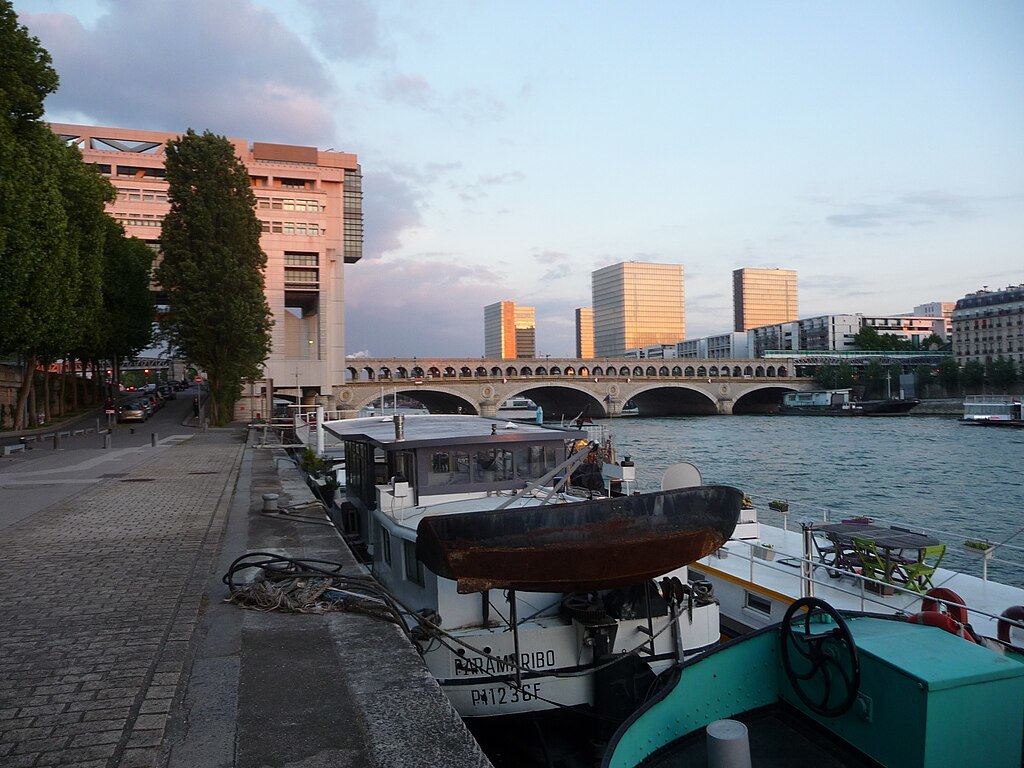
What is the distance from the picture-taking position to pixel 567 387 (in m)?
80.6

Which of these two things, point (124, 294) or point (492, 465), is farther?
point (124, 294)

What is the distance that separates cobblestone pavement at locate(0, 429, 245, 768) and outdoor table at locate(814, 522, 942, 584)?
8374 mm

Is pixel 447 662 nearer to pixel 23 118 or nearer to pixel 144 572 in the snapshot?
pixel 144 572

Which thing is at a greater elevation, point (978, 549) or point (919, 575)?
point (978, 549)

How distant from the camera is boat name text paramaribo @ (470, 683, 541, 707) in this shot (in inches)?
286

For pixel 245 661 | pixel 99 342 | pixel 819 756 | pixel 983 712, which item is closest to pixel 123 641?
pixel 245 661

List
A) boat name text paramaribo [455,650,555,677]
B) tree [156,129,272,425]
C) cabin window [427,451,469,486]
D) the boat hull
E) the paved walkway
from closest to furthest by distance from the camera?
the paved walkway
boat name text paramaribo [455,650,555,677]
cabin window [427,451,469,486]
tree [156,129,272,425]
the boat hull

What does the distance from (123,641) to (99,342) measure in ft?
129

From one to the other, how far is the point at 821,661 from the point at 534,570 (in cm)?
227

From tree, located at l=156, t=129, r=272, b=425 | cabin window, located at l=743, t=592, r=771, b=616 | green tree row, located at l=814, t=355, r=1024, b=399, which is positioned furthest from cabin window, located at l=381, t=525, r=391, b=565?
green tree row, located at l=814, t=355, r=1024, b=399

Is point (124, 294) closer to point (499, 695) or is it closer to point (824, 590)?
point (499, 695)

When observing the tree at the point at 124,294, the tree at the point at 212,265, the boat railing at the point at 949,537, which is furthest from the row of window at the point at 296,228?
the boat railing at the point at 949,537

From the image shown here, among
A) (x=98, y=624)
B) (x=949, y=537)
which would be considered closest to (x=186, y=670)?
(x=98, y=624)

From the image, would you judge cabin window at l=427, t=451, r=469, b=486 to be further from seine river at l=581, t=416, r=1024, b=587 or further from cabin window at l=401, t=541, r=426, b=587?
seine river at l=581, t=416, r=1024, b=587
